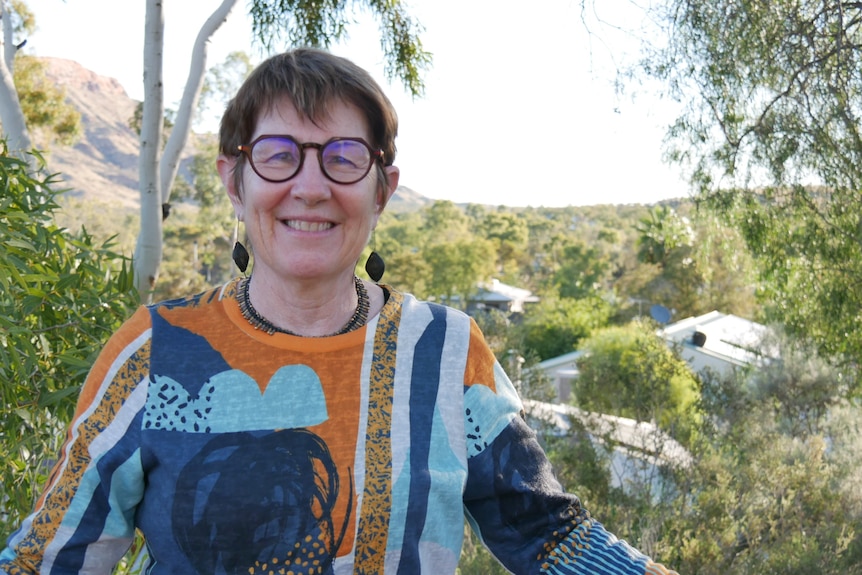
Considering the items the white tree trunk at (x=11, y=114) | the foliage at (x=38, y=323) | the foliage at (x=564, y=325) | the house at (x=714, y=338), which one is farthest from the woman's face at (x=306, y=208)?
the foliage at (x=564, y=325)

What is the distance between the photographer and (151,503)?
1228 millimetres

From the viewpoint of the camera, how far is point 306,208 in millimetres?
1310

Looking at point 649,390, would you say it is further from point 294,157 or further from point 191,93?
point 294,157

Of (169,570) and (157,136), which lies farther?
(157,136)

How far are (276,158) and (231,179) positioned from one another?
146 millimetres

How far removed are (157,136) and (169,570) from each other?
333 cm

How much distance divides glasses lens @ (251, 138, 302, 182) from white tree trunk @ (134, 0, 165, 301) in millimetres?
2656

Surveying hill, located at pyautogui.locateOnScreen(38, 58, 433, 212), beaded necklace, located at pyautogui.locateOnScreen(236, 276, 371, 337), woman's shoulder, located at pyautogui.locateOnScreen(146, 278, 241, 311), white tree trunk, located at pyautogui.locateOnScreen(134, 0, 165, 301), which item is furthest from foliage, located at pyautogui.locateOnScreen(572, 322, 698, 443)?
hill, located at pyautogui.locateOnScreen(38, 58, 433, 212)

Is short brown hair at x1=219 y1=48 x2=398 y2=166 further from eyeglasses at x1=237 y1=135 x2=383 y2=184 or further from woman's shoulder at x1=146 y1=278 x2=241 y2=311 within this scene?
woman's shoulder at x1=146 y1=278 x2=241 y2=311

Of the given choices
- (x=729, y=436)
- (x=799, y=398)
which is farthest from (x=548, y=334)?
(x=729, y=436)

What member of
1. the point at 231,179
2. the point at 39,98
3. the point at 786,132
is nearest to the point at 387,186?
the point at 231,179

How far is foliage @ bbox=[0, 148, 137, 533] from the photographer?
1.74m

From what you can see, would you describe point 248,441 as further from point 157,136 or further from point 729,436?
point 729,436

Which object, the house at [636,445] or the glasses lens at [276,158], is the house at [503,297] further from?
the glasses lens at [276,158]
